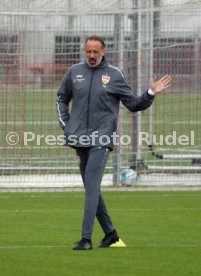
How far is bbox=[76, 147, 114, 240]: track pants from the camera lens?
1061cm

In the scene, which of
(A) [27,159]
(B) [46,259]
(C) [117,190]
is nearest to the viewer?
(B) [46,259]

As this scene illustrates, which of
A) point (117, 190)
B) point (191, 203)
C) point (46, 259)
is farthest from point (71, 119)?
point (117, 190)

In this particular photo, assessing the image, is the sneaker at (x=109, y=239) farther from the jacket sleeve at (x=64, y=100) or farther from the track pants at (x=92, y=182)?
the jacket sleeve at (x=64, y=100)

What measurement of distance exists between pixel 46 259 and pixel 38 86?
10.1 m

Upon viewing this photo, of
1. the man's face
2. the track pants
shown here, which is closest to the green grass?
the track pants

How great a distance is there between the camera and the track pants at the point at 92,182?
10.6 metres

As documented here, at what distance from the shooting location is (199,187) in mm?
18234

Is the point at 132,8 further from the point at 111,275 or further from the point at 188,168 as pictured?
the point at 111,275

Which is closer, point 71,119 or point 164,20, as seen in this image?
point 71,119

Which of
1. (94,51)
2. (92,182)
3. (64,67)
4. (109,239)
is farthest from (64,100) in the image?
(64,67)

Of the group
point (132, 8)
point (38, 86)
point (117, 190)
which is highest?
point (132, 8)

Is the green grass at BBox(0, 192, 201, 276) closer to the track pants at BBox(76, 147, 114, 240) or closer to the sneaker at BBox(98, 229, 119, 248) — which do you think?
the sneaker at BBox(98, 229, 119, 248)

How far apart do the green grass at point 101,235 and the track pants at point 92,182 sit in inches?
11.9

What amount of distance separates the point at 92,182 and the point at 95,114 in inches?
25.4
